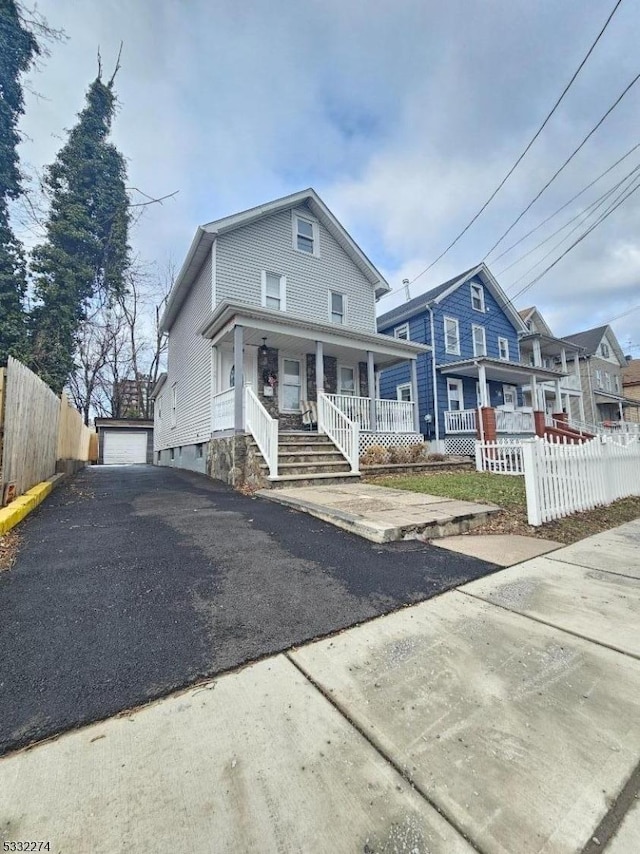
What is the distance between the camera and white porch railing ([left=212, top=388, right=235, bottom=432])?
8836mm

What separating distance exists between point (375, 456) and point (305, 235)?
837 cm

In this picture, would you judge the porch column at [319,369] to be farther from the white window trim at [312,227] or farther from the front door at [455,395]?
the front door at [455,395]

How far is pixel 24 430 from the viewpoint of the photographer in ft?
17.0

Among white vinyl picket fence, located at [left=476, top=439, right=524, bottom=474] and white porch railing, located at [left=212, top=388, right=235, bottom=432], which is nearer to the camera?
white porch railing, located at [left=212, top=388, right=235, bottom=432]

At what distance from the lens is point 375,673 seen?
6.05 feet

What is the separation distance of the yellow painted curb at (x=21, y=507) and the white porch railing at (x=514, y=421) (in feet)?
45.8

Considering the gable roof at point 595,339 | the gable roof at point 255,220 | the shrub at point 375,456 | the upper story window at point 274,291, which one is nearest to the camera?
the shrub at point 375,456

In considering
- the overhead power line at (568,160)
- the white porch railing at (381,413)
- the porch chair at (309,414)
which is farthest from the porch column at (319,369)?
the overhead power line at (568,160)

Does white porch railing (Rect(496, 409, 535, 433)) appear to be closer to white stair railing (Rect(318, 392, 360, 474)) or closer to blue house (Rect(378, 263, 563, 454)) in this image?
blue house (Rect(378, 263, 563, 454))

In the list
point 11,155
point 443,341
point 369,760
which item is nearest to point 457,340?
point 443,341

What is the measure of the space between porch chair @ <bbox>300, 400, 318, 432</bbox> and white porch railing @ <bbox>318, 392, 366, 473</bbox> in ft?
5.31

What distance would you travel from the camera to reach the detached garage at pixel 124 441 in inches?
841

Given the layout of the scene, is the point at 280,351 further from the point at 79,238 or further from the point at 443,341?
the point at 79,238

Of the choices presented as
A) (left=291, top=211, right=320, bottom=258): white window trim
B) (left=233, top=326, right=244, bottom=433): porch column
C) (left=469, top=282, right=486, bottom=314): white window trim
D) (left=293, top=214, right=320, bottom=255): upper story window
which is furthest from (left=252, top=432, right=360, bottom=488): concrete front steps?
(left=469, top=282, right=486, bottom=314): white window trim
